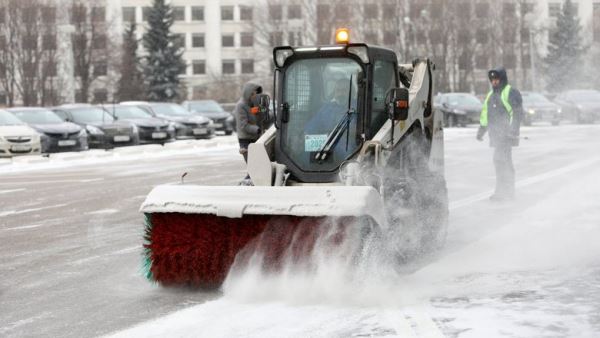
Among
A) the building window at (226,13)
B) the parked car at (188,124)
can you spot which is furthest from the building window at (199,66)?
the parked car at (188,124)

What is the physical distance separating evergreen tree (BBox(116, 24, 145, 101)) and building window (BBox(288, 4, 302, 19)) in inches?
570

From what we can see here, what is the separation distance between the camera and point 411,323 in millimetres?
6328

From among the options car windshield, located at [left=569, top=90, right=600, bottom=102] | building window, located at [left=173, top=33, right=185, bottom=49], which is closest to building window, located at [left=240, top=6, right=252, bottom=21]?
building window, located at [left=173, top=33, right=185, bottom=49]

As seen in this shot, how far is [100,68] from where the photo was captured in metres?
63.4

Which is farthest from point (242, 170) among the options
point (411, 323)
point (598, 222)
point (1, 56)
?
point (1, 56)

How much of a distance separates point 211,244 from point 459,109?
34.2 m

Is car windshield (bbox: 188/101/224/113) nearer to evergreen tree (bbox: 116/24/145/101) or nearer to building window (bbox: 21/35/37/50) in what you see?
building window (bbox: 21/35/37/50)

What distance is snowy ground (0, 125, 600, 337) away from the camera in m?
6.38

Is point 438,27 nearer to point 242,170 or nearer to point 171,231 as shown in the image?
point 242,170

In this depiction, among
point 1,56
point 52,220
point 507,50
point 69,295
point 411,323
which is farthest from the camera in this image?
point 507,50

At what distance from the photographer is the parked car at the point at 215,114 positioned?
3927cm

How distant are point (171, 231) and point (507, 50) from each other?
222 ft

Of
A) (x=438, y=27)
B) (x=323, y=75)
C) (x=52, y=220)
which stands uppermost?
(x=438, y=27)

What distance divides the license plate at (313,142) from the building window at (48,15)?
160 feet
